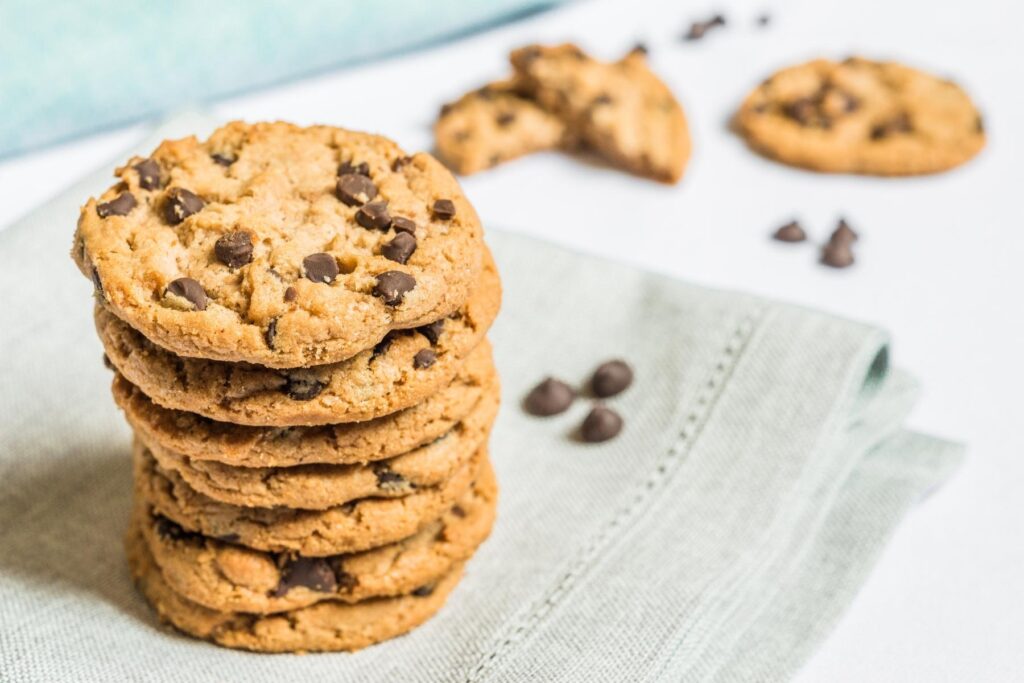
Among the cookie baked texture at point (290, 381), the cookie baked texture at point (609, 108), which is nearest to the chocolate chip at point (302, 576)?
the cookie baked texture at point (290, 381)

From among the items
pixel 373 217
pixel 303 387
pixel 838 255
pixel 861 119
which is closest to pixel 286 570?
pixel 303 387

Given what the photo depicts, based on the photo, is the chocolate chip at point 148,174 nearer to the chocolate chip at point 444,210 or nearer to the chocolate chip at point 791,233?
the chocolate chip at point 444,210

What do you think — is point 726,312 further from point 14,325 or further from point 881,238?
point 14,325

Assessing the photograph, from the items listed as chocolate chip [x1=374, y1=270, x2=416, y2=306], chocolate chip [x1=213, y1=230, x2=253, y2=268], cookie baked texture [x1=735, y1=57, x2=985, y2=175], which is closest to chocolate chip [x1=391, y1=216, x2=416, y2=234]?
chocolate chip [x1=374, y1=270, x2=416, y2=306]

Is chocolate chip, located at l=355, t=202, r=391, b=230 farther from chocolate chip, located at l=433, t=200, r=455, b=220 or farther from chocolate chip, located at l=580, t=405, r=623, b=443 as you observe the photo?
chocolate chip, located at l=580, t=405, r=623, b=443

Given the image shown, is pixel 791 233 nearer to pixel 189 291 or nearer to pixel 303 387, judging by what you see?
pixel 303 387
